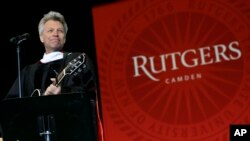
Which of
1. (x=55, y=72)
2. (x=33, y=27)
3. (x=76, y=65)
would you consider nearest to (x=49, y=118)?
(x=76, y=65)

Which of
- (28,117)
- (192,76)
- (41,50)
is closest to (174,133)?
(192,76)

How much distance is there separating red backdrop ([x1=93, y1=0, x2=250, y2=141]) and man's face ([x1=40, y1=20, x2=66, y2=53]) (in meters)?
0.89

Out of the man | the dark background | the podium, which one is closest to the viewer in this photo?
the podium

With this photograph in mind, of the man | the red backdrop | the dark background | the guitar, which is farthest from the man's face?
the red backdrop

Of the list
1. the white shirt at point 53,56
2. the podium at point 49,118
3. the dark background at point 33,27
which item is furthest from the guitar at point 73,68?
the dark background at point 33,27

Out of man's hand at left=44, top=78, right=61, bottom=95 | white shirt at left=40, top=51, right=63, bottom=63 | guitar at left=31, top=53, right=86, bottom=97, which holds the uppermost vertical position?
white shirt at left=40, top=51, right=63, bottom=63

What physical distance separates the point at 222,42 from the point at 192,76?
31 cm

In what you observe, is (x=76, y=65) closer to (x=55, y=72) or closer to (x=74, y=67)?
(x=74, y=67)

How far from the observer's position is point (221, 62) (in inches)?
137

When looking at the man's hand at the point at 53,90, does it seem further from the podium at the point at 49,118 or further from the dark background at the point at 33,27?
the dark background at the point at 33,27

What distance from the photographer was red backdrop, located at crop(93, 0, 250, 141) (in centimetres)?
344

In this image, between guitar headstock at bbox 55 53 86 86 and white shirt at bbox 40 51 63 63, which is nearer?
guitar headstock at bbox 55 53 86 86

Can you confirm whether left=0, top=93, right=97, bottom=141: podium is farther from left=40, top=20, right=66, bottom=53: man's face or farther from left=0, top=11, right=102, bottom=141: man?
left=40, top=20, right=66, bottom=53: man's face

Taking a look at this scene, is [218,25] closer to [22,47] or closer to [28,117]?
[22,47]
